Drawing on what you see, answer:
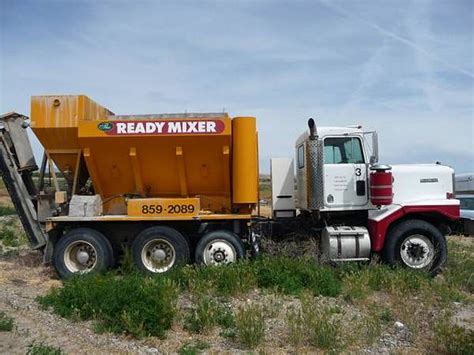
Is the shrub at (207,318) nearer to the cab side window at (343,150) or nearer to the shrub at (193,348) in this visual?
the shrub at (193,348)

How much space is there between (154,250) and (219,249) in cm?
130

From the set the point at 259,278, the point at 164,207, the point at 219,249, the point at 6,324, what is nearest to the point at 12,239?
the point at 164,207

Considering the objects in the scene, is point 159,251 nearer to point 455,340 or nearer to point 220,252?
point 220,252

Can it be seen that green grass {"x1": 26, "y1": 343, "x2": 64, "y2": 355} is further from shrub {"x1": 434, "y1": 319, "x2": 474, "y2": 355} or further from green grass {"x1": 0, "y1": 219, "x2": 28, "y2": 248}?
green grass {"x1": 0, "y1": 219, "x2": 28, "y2": 248}

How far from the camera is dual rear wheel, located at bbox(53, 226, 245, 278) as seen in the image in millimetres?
10594

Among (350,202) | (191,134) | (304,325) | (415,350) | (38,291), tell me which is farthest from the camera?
(350,202)

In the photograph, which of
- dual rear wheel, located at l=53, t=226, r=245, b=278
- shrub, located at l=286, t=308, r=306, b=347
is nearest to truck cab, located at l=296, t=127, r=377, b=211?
dual rear wheel, located at l=53, t=226, r=245, b=278

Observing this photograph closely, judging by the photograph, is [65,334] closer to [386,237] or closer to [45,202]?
[45,202]

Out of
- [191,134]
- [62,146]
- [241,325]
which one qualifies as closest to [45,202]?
[62,146]

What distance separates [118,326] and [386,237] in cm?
610

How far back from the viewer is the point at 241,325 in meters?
6.73

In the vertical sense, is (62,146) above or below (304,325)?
above

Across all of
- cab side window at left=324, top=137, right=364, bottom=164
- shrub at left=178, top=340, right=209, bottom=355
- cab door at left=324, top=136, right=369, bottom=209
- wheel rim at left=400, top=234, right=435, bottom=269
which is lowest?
shrub at left=178, top=340, right=209, bottom=355

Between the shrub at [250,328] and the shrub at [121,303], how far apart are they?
0.96 meters
